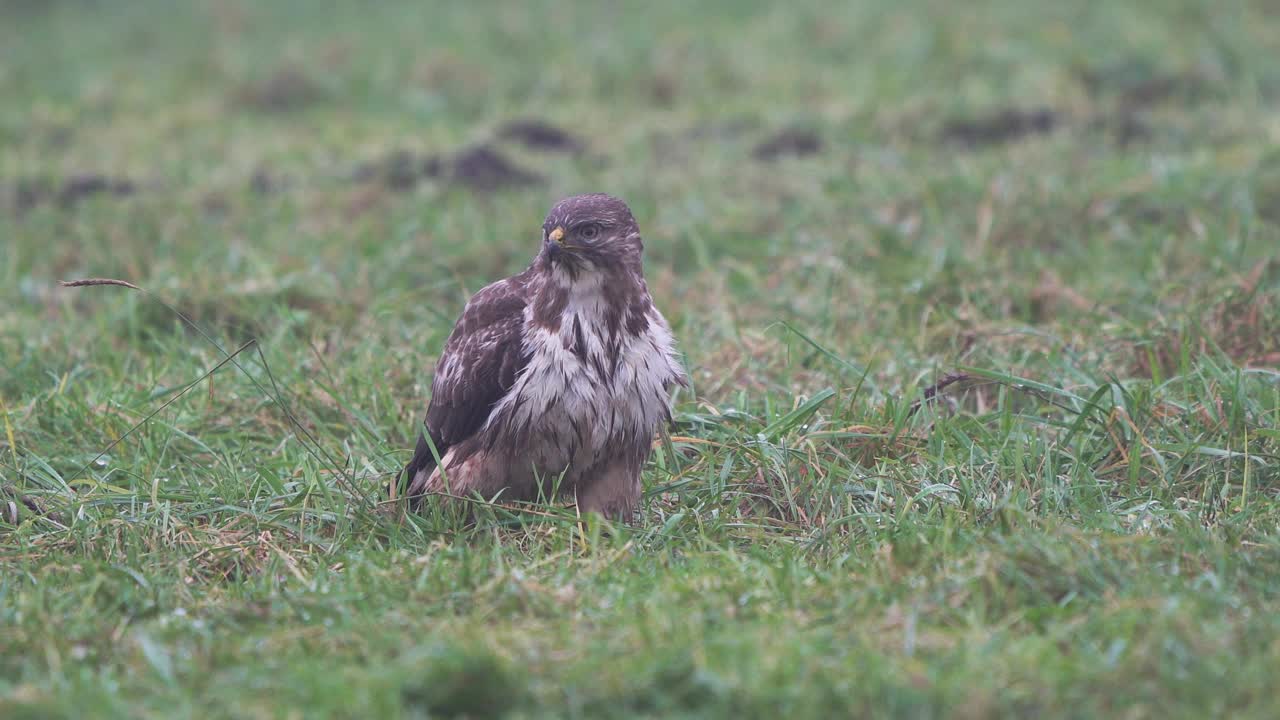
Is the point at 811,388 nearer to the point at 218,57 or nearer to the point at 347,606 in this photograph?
the point at 347,606

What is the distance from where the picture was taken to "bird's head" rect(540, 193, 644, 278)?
4293mm

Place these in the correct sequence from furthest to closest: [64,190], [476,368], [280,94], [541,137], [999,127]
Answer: [280,94] → [541,137] → [999,127] → [64,190] → [476,368]

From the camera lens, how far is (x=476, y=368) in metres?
4.45

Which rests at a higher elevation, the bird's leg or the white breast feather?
the white breast feather

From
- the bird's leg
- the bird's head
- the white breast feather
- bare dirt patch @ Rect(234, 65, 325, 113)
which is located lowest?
the bird's leg

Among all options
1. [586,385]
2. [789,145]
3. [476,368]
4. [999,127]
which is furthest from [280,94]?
[586,385]

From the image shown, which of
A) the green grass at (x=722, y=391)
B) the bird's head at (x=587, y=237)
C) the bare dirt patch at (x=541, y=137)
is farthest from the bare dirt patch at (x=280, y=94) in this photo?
the bird's head at (x=587, y=237)

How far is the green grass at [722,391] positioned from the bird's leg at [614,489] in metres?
0.13

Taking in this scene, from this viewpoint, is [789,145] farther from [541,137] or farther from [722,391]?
[722,391]

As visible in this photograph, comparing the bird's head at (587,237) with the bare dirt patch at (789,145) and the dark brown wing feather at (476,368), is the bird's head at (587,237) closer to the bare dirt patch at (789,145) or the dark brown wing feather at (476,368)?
the dark brown wing feather at (476,368)

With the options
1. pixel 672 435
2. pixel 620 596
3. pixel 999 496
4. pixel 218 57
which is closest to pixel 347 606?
pixel 620 596

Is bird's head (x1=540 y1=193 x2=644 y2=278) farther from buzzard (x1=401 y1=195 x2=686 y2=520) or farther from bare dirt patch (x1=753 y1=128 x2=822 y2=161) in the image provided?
bare dirt patch (x1=753 y1=128 x2=822 y2=161)

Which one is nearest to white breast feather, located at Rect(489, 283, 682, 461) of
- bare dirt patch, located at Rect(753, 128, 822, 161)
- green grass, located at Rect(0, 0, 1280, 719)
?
green grass, located at Rect(0, 0, 1280, 719)

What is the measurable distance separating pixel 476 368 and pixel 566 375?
305 mm
